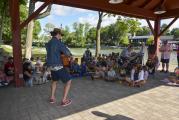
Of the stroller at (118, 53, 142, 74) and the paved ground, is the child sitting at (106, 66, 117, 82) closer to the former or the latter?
the paved ground

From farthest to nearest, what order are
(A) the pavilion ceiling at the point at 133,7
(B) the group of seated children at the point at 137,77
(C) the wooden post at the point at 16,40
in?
(A) the pavilion ceiling at the point at 133,7, (B) the group of seated children at the point at 137,77, (C) the wooden post at the point at 16,40

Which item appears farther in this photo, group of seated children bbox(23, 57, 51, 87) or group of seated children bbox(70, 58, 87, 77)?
group of seated children bbox(70, 58, 87, 77)

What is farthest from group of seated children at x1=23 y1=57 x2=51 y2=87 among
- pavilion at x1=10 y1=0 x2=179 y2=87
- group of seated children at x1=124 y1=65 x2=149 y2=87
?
group of seated children at x1=124 y1=65 x2=149 y2=87

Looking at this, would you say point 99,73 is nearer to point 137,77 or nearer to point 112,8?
point 137,77

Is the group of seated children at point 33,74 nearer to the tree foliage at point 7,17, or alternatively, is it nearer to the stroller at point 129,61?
the tree foliage at point 7,17

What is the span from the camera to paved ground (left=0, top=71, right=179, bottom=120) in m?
4.76

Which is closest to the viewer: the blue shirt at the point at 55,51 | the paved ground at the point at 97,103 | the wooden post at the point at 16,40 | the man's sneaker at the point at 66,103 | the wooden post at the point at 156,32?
the paved ground at the point at 97,103

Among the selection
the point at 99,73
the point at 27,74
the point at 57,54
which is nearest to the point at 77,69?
the point at 99,73

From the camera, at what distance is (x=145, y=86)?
7.71 m

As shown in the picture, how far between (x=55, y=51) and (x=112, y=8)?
499cm

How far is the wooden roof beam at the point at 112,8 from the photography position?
8.10 metres

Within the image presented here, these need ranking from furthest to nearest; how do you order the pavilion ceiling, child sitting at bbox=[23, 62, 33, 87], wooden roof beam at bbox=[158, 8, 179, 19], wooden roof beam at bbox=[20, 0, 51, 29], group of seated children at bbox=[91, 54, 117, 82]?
wooden roof beam at bbox=[158, 8, 179, 19] → group of seated children at bbox=[91, 54, 117, 82] → the pavilion ceiling → child sitting at bbox=[23, 62, 33, 87] → wooden roof beam at bbox=[20, 0, 51, 29]

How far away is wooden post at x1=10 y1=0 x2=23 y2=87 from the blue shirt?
2.45 metres

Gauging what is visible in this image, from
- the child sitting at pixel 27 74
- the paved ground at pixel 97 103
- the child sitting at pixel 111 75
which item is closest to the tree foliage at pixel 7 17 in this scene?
the child sitting at pixel 27 74
